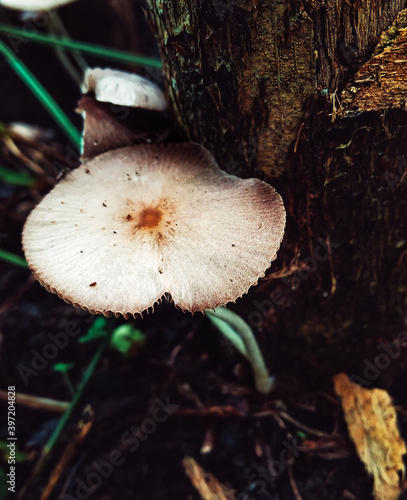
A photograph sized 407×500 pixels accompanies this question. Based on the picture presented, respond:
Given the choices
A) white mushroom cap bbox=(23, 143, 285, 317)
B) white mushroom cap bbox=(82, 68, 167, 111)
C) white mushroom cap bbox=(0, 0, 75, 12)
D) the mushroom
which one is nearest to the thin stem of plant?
white mushroom cap bbox=(23, 143, 285, 317)

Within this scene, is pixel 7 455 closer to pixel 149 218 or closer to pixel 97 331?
pixel 97 331

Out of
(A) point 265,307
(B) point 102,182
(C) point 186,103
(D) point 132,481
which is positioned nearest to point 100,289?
(B) point 102,182

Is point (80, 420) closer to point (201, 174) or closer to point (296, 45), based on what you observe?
point (201, 174)

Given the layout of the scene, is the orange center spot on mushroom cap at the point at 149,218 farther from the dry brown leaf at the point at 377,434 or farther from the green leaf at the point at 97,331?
the dry brown leaf at the point at 377,434

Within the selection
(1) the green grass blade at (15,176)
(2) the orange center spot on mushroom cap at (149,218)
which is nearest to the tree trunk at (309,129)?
(2) the orange center spot on mushroom cap at (149,218)

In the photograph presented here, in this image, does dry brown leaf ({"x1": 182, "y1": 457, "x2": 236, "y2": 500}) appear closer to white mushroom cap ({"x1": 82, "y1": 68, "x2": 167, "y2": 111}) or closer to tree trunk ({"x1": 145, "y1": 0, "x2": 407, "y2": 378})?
tree trunk ({"x1": 145, "y1": 0, "x2": 407, "y2": 378})
